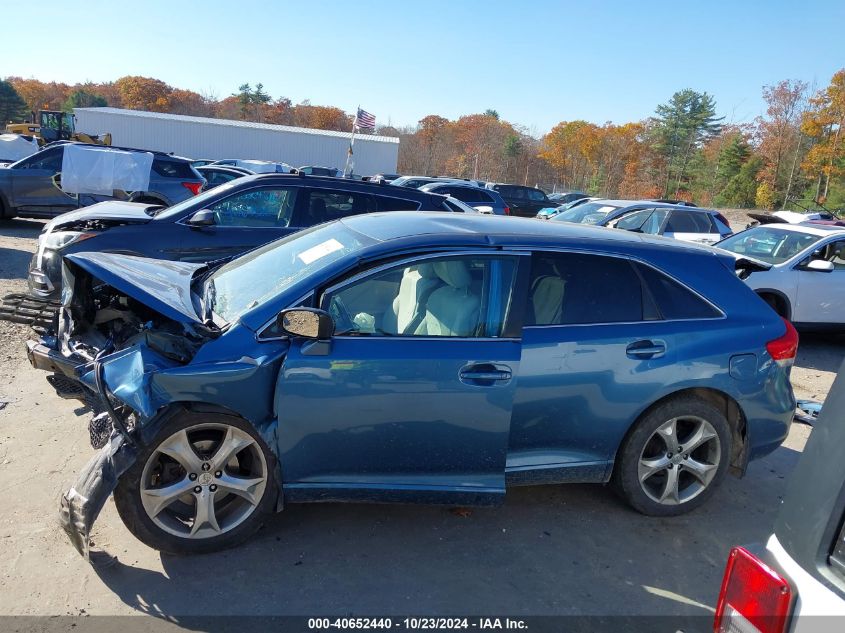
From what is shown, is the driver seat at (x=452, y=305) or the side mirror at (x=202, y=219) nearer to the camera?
the driver seat at (x=452, y=305)

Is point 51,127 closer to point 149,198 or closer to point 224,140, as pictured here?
point 224,140

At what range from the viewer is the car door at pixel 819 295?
8461 mm

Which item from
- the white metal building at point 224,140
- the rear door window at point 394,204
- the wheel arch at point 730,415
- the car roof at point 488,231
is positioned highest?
the white metal building at point 224,140

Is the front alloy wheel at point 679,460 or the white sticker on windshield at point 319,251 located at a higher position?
the white sticker on windshield at point 319,251

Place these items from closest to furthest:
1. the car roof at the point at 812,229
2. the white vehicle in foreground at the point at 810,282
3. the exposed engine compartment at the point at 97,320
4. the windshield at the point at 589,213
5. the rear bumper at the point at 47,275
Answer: the exposed engine compartment at the point at 97,320 < the rear bumper at the point at 47,275 < the white vehicle in foreground at the point at 810,282 < the car roof at the point at 812,229 < the windshield at the point at 589,213

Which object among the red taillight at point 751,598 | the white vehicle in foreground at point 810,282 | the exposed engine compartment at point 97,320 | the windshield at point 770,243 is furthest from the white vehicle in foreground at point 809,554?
the windshield at point 770,243

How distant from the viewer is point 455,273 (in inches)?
142

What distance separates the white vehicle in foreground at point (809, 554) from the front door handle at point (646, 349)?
6.75ft

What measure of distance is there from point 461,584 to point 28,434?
10.6 ft

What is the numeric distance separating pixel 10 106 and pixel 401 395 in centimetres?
9617

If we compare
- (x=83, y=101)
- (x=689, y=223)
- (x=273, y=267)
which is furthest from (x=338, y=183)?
(x=83, y=101)

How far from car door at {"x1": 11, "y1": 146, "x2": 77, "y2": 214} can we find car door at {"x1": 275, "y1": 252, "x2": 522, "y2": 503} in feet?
41.2

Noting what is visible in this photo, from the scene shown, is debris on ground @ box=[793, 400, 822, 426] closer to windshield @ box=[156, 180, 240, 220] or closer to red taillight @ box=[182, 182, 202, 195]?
windshield @ box=[156, 180, 240, 220]

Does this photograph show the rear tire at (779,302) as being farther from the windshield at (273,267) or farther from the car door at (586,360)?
the windshield at (273,267)
